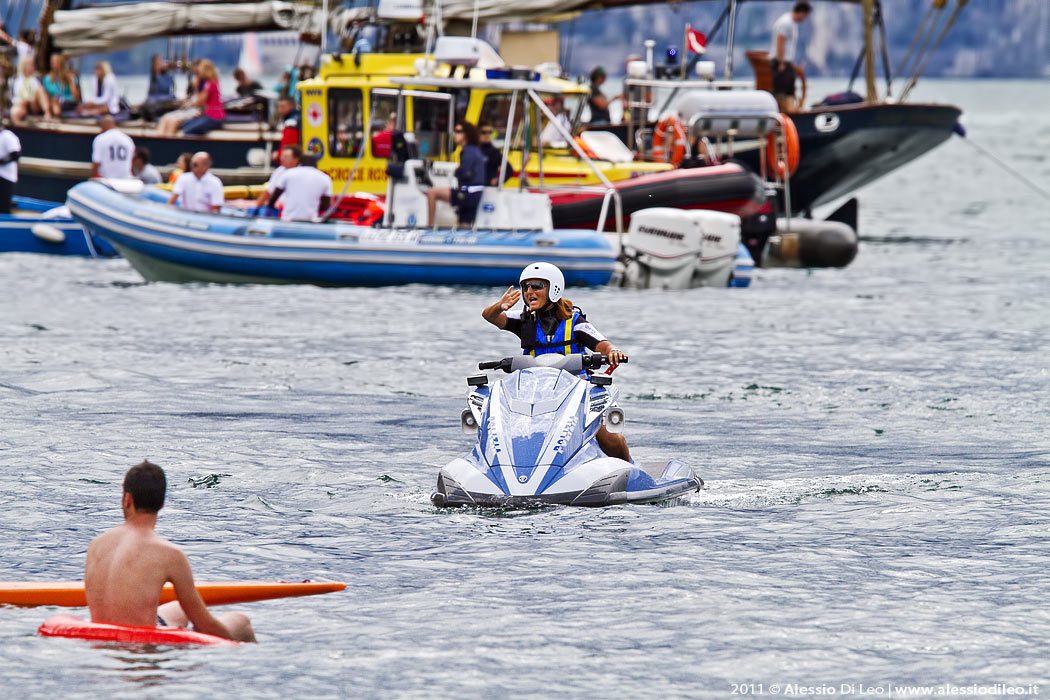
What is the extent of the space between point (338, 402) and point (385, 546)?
5.01 meters

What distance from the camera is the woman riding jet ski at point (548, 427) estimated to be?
32.2ft

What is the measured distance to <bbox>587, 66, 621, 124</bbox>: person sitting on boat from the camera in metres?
29.3

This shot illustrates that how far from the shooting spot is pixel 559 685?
7.25 m

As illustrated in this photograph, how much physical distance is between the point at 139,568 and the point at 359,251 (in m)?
14.6

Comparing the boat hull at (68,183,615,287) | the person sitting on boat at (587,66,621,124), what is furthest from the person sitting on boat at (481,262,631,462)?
the person sitting on boat at (587,66,621,124)

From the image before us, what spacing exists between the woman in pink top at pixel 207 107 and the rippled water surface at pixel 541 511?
7.65 meters

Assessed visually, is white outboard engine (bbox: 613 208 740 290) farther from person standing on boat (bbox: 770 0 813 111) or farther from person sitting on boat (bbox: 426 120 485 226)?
person standing on boat (bbox: 770 0 813 111)

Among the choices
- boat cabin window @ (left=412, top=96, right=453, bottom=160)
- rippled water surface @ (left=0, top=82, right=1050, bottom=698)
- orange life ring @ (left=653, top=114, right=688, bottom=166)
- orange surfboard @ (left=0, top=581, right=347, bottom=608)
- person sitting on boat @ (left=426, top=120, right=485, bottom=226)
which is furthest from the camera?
orange life ring @ (left=653, top=114, right=688, bottom=166)

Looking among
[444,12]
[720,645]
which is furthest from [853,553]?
[444,12]

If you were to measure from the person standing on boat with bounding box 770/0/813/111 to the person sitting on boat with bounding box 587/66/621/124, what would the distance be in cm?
304

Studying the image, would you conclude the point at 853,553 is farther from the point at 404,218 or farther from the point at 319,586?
the point at 404,218

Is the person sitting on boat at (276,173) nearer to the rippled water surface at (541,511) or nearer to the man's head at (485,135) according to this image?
the rippled water surface at (541,511)

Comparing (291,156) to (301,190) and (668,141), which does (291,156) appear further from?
(668,141)

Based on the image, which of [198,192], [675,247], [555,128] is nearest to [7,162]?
[198,192]
